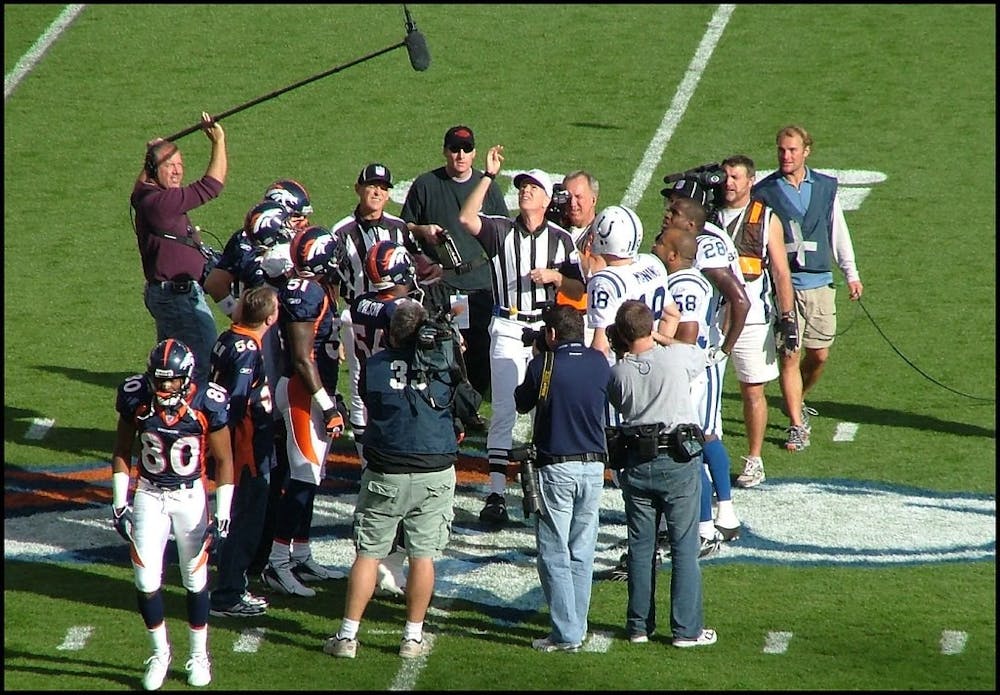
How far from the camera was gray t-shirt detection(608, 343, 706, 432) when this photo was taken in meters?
7.43

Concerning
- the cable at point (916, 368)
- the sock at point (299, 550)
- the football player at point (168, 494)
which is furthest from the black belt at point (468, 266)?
the football player at point (168, 494)

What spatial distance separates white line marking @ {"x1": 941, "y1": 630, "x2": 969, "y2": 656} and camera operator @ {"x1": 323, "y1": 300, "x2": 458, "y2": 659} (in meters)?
2.25

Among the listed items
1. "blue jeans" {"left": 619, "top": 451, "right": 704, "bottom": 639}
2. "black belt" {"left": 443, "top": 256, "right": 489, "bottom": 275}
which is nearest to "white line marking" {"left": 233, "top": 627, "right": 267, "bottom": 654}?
"blue jeans" {"left": 619, "top": 451, "right": 704, "bottom": 639}

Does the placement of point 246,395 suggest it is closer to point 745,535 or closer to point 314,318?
point 314,318

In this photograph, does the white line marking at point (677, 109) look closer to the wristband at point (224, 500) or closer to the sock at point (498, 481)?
the sock at point (498, 481)

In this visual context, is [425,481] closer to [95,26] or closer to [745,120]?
Result: [745,120]

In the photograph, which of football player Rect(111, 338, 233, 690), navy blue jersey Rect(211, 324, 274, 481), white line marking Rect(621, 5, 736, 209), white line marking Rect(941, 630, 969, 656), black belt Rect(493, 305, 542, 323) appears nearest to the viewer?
football player Rect(111, 338, 233, 690)

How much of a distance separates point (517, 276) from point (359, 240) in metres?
0.92

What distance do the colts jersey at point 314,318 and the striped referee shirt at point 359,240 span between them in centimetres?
62

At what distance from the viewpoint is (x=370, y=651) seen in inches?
296

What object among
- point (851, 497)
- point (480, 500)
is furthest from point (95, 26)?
point (851, 497)

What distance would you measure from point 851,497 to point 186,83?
924 cm

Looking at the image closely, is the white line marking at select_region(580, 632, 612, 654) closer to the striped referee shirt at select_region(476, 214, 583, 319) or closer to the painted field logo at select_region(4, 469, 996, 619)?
the painted field logo at select_region(4, 469, 996, 619)

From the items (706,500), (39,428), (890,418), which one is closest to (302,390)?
(706,500)
